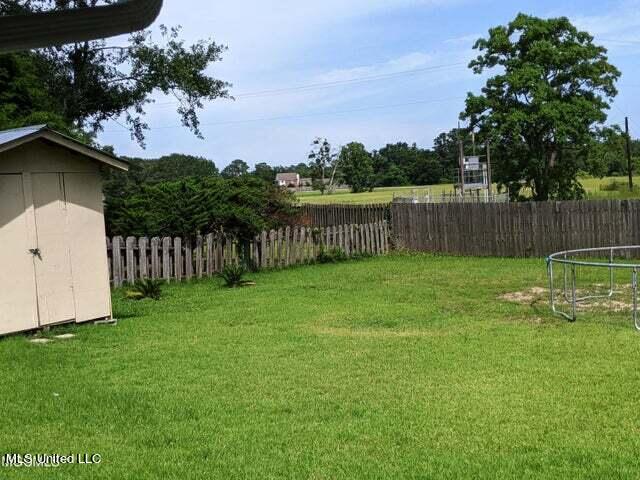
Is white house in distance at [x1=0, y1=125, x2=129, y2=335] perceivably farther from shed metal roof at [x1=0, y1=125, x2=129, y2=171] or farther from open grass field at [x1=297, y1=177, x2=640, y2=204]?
open grass field at [x1=297, y1=177, x2=640, y2=204]

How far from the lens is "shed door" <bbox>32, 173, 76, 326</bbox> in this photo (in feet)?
32.8

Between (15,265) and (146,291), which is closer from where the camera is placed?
(15,265)

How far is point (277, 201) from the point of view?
2097 cm

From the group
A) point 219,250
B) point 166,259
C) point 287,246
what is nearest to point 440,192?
point 287,246

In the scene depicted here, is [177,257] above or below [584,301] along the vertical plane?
above

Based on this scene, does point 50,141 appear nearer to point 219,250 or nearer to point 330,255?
point 219,250

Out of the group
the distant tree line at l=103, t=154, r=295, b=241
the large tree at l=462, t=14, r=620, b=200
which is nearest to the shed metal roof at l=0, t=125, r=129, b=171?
the distant tree line at l=103, t=154, r=295, b=241

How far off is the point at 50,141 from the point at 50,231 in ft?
4.20

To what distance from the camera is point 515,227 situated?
20.2m

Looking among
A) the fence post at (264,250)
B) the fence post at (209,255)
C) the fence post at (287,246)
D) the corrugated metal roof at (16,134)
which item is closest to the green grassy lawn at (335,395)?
the corrugated metal roof at (16,134)

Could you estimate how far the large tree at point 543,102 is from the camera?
36.8 m

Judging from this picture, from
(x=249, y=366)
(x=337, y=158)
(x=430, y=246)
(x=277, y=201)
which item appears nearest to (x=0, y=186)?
(x=249, y=366)

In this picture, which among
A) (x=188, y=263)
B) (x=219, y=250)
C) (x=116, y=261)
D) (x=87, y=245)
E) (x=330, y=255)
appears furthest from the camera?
(x=330, y=255)

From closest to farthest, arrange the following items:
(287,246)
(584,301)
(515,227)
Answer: (584,301) < (287,246) < (515,227)
